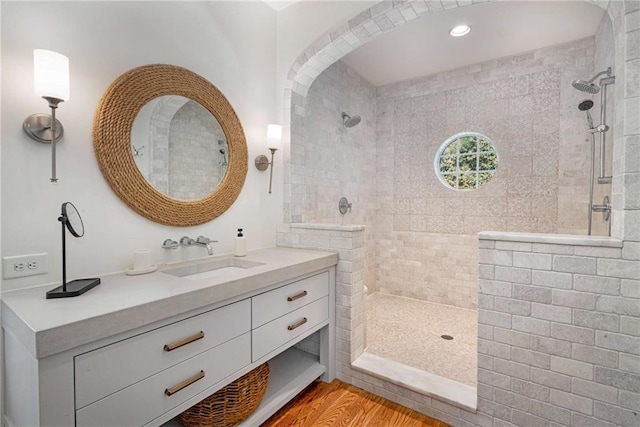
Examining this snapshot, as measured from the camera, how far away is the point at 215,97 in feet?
6.89

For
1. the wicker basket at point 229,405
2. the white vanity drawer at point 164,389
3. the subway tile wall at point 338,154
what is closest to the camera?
the white vanity drawer at point 164,389

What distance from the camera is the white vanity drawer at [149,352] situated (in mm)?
1004

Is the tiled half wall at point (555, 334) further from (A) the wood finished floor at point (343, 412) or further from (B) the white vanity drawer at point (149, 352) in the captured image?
(B) the white vanity drawer at point (149, 352)

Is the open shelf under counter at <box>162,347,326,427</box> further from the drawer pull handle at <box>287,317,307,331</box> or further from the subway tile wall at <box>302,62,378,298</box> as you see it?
the subway tile wall at <box>302,62,378,298</box>

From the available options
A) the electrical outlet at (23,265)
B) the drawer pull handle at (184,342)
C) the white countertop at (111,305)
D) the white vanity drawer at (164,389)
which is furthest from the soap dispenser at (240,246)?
the electrical outlet at (23,265)

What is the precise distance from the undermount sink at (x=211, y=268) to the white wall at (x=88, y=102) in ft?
0.44

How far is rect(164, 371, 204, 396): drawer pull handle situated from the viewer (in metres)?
1.22

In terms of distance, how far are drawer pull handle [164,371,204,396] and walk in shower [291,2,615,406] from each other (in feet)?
3.77

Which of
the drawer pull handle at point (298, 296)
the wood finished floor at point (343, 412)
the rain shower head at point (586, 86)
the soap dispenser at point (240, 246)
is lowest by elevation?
the wood finished floor at point (343, 412)

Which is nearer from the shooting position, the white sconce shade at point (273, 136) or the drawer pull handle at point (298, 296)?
the drawer pull handle at point (298, 296)

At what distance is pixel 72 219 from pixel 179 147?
0.78 m

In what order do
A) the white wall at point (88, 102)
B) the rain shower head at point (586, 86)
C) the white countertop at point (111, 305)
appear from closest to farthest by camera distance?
the white countertop at point (111, 305) < the white wall at point (88, 102) < the rain shower head at point (586, 86)

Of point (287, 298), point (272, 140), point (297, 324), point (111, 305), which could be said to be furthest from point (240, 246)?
point (111, 305)

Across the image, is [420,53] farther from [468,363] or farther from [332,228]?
[468,363]
